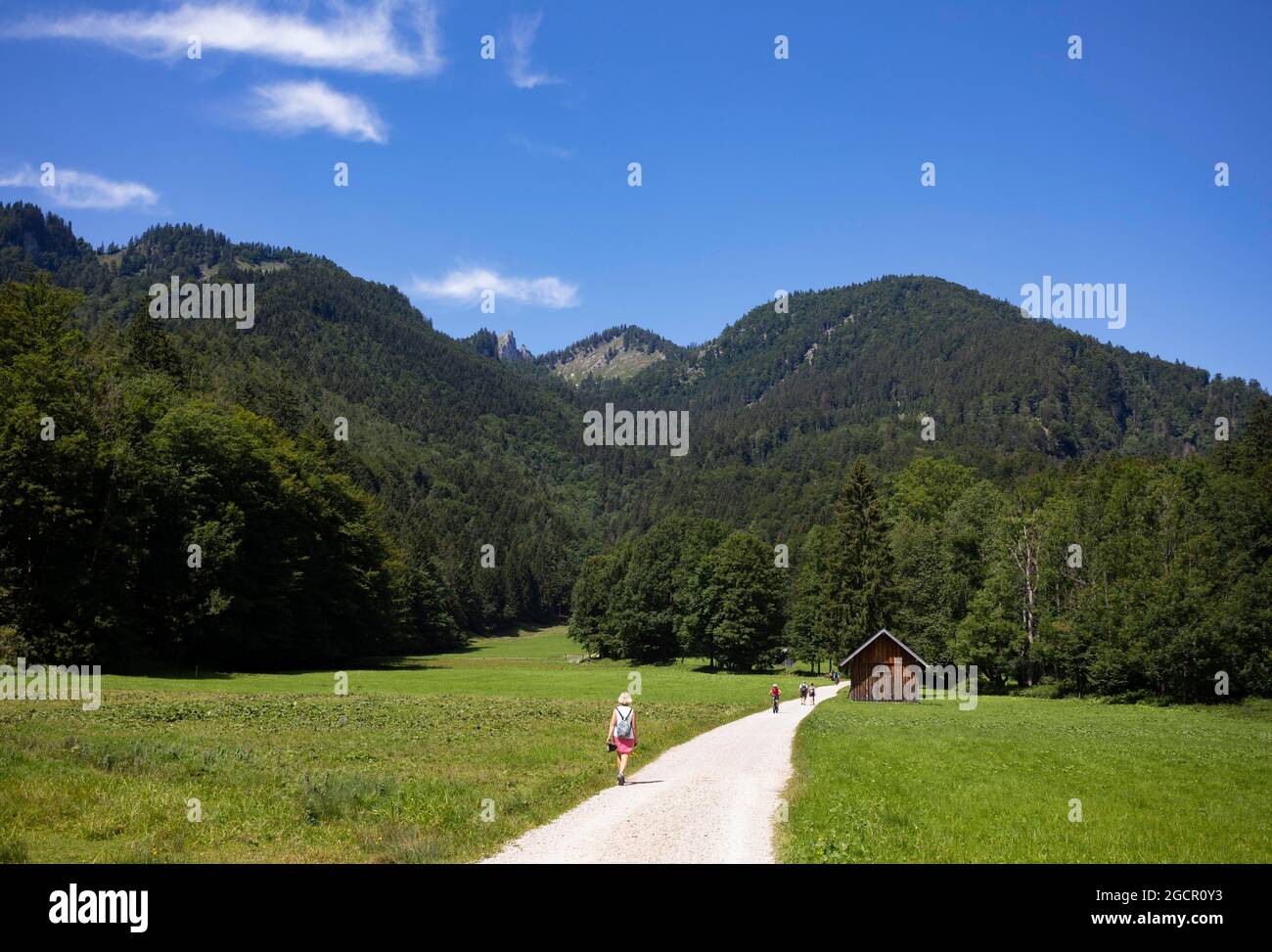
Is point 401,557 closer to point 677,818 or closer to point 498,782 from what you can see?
point 498,782

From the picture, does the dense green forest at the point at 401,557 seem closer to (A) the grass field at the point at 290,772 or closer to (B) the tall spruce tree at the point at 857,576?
(B) the tall spruce tree at the point at 857,576

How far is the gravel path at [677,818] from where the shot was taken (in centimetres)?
1180

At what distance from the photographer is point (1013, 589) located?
73.4m

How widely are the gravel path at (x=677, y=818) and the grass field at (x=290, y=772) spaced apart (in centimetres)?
80

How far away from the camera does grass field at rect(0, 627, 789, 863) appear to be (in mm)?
12578

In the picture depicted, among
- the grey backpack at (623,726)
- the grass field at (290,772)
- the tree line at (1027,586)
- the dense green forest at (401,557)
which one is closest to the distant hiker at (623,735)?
the grey backpack at (623,726)

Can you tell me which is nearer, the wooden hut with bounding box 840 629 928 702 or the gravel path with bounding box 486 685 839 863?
the gravel path with bounding box 486 685 839 863

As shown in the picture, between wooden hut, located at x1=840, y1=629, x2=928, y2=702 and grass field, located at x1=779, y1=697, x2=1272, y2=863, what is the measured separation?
840 inches

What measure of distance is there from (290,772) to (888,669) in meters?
49.9

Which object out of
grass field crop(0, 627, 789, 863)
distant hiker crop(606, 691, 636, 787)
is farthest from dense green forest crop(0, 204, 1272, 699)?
distant hiker crop(606, 691, 636, 787)

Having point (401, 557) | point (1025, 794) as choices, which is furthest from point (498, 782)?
point (401, 557)

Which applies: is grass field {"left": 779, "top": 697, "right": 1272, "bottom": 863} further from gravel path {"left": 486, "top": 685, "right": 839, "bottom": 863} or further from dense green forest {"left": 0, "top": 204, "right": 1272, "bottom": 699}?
dense green forest {"left": 0, "top": 204, "right": 1272, "bottom": 699}
